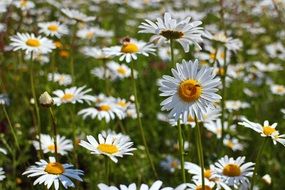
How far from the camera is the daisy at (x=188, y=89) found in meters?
2.47

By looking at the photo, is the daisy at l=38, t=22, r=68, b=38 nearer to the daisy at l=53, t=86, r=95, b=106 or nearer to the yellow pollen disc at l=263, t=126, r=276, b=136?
the daisy at l=53, t=86, r=95, b=106

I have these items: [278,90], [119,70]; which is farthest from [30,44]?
[278,90]

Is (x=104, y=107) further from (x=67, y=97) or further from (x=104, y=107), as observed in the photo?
(x=67, y=97)

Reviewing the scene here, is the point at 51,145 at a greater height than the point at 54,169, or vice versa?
the point at 54,169

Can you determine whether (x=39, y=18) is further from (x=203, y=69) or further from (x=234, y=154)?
(x=203, y=69)

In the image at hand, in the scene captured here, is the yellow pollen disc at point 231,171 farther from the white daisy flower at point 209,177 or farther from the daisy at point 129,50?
the daisy at point 129,50

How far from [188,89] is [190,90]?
0.01 metres

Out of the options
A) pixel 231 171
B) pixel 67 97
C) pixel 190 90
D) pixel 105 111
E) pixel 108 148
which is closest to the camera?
pixel 190 90

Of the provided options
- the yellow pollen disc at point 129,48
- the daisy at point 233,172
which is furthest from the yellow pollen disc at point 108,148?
the yellow pollen disc at point 129,48

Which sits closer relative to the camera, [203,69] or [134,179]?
[203,69]

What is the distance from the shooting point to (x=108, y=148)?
2.67 metres

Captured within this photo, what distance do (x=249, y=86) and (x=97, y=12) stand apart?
3.77 meters

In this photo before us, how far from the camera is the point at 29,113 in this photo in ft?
15.8

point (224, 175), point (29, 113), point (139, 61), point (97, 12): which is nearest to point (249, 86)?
point (139, 61)
